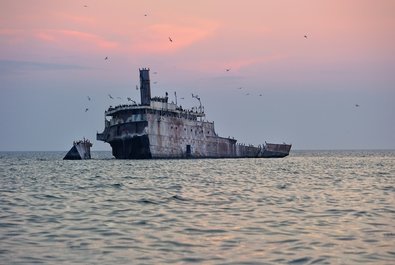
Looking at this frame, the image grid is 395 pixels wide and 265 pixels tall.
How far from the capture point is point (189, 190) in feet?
111

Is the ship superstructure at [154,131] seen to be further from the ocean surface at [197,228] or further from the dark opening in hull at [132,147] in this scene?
the ocean surface at [197,228]

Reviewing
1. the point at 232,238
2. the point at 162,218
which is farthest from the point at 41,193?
the point at 232,238

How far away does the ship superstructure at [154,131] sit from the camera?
93375 millimetres

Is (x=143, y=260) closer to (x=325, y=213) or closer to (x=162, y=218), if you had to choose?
(x=162, y=218)

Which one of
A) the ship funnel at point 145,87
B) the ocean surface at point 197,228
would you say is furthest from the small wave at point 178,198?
the ship funnel at point 145,87

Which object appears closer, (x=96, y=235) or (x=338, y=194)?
(x=96, y=235)

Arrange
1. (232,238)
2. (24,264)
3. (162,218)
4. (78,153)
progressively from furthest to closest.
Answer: (78,153) → (162,218) → (232,238) → (24,264)

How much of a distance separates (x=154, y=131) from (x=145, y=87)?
9.70m

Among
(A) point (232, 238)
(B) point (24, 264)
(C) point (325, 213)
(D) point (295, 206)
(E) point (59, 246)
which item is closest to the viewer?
(B) point (24, 264)

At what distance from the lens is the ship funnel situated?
98125mm

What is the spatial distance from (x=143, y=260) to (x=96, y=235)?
3620mm

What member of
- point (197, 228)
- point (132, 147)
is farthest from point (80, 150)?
point (197, 228)

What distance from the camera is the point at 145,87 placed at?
99.7 m

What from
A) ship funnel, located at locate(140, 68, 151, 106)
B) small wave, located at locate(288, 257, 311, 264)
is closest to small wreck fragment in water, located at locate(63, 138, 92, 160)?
ship funnel, located at locate(140, 68, 151, 106)
